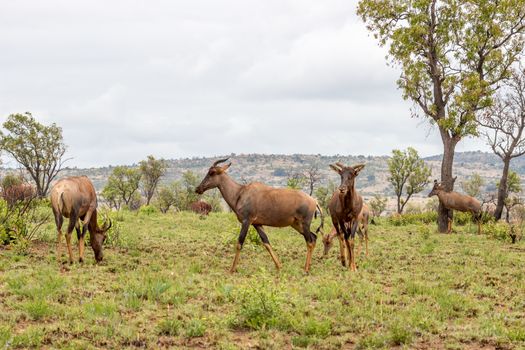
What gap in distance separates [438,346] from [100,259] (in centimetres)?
938

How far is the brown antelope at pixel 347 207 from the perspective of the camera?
45.3ft

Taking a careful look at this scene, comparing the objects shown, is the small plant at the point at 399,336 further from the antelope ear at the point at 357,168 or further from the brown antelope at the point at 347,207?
the antelope ear at the point at 357,168

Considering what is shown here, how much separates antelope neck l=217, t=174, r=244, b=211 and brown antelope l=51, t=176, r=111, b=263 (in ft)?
11.4

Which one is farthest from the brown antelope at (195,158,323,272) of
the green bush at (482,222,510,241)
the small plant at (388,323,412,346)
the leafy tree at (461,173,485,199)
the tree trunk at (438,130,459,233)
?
the leafy tree at (461,173,485,199)

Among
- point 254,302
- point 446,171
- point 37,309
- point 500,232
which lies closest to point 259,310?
point 254,302

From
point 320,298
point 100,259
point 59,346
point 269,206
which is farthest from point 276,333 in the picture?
point 100,259

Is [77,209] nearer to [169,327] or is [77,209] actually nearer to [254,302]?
[169,327]

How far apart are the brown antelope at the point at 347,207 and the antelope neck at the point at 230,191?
269 cm

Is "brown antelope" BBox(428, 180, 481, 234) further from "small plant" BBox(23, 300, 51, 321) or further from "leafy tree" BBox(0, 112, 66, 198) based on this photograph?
"leafy tree" BBox(0, 112, 66, 198)

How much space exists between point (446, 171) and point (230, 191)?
16469mm

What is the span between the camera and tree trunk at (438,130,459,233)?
86.9ft

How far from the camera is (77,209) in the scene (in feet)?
45.0

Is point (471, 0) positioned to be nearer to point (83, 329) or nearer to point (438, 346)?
point (438, 346)

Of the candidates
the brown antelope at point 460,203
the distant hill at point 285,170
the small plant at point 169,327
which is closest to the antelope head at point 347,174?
the small plant at point 169,327
